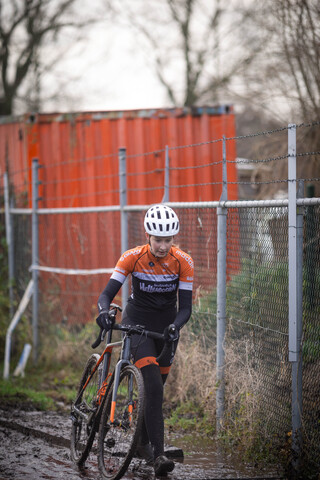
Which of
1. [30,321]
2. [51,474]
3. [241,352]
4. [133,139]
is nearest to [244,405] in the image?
[241,352]

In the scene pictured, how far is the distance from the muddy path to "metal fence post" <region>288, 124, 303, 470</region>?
16.9 inches

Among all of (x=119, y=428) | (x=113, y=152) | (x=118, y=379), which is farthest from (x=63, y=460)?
(x=113, y=152)

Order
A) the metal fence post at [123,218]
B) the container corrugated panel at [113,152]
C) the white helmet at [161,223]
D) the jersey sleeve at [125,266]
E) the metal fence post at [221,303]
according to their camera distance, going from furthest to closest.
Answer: the container corrugated panel at [113,152] < the metal fence post at [123,218] < the metal fence post at [221,303] < the jersey sleeve at [125,266] < the white helmet at [161,223]

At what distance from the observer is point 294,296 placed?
5.36 meters

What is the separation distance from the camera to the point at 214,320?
7.11 meters

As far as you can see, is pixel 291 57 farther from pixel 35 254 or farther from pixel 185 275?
pixel 185 275

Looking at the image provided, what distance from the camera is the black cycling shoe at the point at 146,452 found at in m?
5.66

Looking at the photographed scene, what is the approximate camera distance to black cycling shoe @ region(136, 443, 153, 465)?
5.66m

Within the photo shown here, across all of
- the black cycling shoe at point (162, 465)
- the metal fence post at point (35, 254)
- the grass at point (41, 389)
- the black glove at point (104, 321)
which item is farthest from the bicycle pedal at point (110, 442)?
the metal fence post at point (35, 254)

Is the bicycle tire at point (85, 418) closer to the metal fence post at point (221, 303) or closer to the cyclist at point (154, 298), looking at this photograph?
the cyclist at point (154, 298)

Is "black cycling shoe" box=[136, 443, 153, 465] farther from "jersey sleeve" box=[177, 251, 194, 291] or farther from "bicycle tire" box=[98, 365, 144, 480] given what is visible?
"jersey sleeve" box=[177, 251, 194, 291]

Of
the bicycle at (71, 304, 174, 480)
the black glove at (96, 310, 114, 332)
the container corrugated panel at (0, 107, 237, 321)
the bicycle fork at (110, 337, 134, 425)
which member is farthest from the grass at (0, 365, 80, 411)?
the black glove at (96, 310, 114, 332)

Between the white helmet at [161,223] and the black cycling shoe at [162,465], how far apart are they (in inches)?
65.3

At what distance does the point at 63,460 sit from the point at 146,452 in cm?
86
